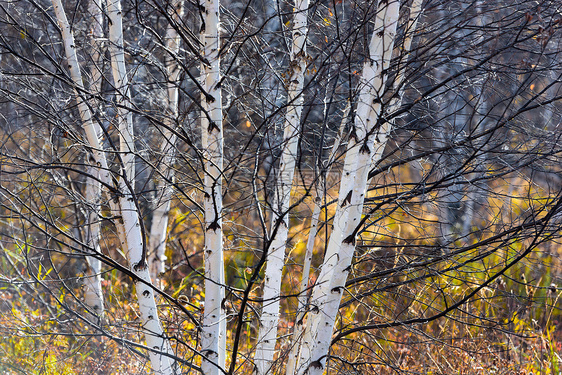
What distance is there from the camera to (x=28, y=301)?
21.7ft

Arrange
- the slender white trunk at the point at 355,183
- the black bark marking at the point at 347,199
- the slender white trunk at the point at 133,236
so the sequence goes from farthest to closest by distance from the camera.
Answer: the slender white trunk at the point at 133,236 → the black bark marking at the point at 347,199 → the slender white trunk at the point at 355,183

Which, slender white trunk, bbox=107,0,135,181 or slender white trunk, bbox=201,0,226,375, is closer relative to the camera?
slender white trunk, bbox=201,0,226,375

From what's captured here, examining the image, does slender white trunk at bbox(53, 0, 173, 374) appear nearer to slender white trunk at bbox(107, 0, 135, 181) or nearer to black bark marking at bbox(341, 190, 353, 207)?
slender white trunk at bbox(107, 0, 135, 181)

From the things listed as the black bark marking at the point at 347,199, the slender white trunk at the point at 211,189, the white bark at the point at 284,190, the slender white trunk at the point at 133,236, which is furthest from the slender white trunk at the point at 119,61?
the black bark marking at the point at 347,199

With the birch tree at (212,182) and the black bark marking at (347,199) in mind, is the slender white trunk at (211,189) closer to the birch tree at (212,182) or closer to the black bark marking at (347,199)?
the birch tree at (212,182)

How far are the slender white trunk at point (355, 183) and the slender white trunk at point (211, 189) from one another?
0.58 meters

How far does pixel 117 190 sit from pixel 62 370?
96.4 inches

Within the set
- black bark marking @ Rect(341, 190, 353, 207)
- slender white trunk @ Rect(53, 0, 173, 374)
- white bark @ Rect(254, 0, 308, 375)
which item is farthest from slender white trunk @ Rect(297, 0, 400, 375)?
slender white trunk @ Rect(53, 0, 173, 374)

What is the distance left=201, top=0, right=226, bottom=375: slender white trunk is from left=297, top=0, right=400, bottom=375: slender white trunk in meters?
0.58

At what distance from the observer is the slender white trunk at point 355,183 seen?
2582mm

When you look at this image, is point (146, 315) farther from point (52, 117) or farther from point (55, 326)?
point (55, 326)

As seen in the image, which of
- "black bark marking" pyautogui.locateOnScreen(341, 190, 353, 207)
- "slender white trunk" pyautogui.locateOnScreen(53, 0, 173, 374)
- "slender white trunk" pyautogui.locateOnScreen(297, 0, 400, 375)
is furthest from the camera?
"slender white trunk" pyautogui.locateOnScreen(53, 0, 173, 374)

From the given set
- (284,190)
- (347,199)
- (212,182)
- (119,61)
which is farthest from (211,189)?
(119,61)

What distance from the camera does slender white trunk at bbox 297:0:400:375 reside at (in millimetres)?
2582
